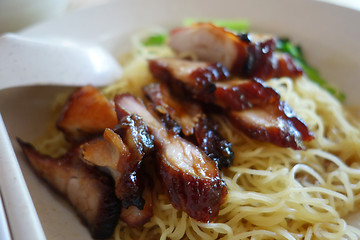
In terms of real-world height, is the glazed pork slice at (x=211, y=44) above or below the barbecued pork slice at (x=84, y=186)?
above

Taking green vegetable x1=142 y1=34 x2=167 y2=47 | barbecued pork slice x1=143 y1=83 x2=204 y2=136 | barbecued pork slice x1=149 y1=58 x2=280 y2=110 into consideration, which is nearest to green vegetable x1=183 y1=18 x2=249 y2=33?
green vegetable x1=142 y1=34 x2=167 y2=47

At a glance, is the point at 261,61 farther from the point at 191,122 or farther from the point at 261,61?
the point at 191,122

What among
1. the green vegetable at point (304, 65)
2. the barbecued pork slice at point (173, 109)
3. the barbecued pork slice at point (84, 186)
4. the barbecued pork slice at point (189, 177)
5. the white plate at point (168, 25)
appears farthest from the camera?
the green vegetable at point (304, 65)

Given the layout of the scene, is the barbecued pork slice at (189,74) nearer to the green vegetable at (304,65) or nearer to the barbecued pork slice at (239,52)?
the barbecued pork slice at (239,52)

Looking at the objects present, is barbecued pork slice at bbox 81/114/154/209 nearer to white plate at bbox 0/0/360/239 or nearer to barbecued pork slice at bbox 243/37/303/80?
white plate at bbox 0/0/360/239

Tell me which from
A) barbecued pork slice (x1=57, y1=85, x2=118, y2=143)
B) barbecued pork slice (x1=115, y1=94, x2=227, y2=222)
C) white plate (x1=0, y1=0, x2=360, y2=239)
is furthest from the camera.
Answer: white plate (x1=0, y1=0, x2=360, y2=239)

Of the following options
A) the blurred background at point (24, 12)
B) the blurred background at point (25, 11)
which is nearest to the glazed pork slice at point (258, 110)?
the blurred background at point (25, 11)
